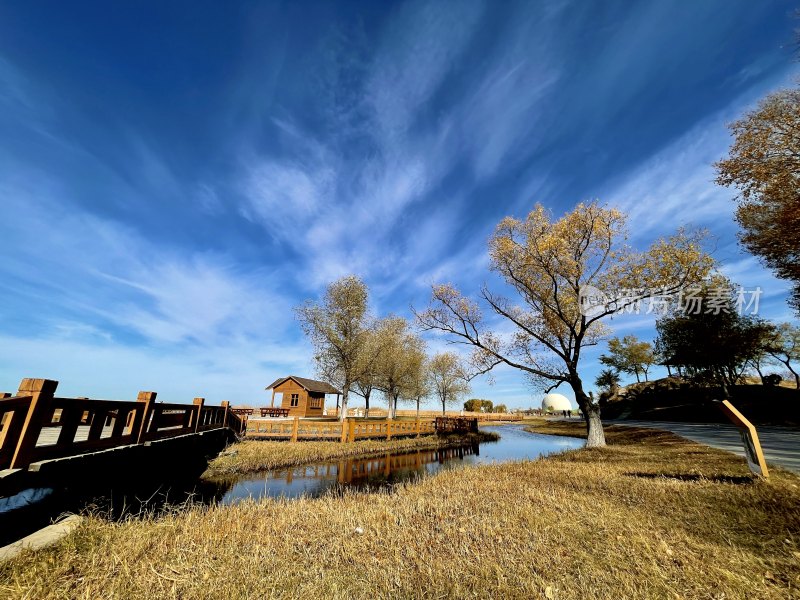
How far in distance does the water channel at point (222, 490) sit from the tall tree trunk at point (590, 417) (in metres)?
4.48

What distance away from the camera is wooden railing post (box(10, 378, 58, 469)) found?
4828mm

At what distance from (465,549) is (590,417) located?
1414 cm

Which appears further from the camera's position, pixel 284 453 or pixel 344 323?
pixel 344 323

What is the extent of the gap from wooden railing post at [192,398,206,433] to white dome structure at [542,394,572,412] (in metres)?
96.3

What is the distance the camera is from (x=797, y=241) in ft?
48.5

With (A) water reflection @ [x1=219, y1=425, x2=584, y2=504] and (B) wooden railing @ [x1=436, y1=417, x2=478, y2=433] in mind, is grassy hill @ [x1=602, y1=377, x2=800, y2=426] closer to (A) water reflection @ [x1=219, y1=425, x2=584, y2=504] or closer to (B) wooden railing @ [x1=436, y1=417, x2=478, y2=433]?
(A) water reflection @ [x1=219, y1=425, x2=584, y2=504]

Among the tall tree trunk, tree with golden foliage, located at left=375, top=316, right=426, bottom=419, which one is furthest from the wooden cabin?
the tall tree trunk

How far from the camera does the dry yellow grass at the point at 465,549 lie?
3.58 meters

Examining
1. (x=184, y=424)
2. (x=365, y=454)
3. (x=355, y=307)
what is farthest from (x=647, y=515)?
(x=355, y=307)

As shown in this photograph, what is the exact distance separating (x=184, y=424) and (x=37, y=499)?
15.9 feet

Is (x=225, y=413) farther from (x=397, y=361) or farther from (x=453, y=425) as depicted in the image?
(x=397, y=361)

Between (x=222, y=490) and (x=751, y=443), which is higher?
(x=751, y=443)

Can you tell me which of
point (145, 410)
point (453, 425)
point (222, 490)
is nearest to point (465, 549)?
point (145, 410)

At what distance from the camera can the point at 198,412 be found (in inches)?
568
